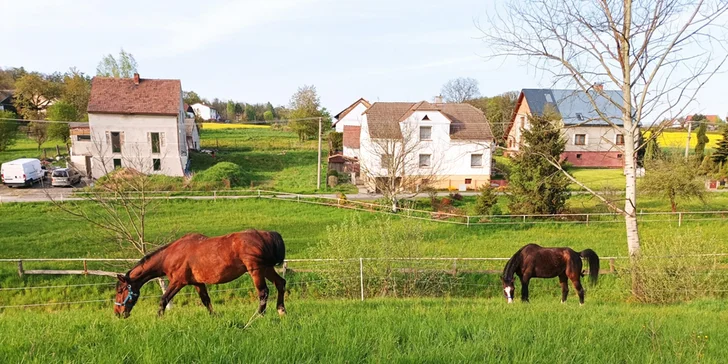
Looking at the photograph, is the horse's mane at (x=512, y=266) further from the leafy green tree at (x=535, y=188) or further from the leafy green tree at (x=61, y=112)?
the leafy green tree at (x=61, y=112)

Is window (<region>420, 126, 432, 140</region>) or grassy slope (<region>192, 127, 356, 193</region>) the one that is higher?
window (<region>420, 126, 432, 140</region>)

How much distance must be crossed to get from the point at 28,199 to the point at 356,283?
89.9 ft

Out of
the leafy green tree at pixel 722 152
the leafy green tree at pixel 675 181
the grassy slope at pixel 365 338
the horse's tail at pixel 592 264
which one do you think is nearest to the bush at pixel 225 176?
the horse's tail at pixel 592 264

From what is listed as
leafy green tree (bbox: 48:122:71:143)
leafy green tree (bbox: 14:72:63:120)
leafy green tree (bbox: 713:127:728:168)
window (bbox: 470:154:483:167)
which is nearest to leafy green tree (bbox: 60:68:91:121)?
leafy green tree (bbox: 14:72:63:120)

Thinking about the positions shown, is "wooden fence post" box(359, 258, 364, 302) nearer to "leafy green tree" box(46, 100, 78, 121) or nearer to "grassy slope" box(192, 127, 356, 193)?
"grassy slope" box(192, 127, 356, 193)

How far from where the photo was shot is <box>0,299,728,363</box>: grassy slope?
3.83 metres

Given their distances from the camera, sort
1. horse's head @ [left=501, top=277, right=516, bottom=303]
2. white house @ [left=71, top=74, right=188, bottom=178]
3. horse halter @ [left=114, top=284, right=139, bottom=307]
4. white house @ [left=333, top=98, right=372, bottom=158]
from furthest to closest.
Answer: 1. white house @ [left=333, top=98, right=372, bottom=158]
2. white house @ [left=71, top=74, right=188, bottom=178]
3. horse's head @ [left=501, top=277, right=516, bottom=303]
4. horse halter @ [left=114, top=284, right=139, bottom=307]

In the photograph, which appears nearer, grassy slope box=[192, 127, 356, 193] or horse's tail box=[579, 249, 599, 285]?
horse's tail box=[579, 249, 599, 285]

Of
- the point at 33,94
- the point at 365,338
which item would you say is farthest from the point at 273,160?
the point at 365,338

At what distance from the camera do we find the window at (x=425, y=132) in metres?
37.8

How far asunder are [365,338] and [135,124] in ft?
128

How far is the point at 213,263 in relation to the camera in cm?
553

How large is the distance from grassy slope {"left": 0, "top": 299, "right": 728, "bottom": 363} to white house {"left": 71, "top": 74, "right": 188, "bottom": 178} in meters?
33.9

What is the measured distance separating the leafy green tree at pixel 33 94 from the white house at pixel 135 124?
29395mm
